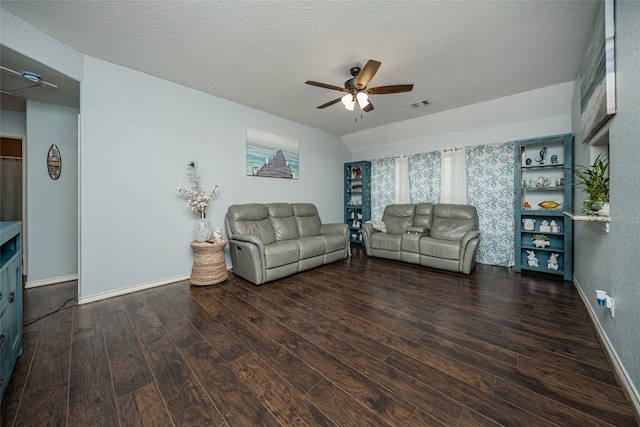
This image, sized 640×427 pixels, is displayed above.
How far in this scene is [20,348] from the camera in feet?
5.35

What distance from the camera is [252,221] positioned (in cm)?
370

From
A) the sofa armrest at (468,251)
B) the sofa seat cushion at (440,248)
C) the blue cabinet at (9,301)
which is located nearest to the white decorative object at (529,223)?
the sofa armrest at (468,251)

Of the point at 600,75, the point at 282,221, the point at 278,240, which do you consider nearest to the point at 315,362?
the point at 278,240

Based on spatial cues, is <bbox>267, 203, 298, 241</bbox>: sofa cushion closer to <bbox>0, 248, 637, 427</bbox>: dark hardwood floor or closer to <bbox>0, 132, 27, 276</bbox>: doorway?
<bbox>0, 248, 637, 427</bbox>: dark hardwood floor

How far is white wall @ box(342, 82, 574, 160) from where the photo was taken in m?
3.36

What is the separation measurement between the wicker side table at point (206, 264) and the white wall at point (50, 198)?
179cm

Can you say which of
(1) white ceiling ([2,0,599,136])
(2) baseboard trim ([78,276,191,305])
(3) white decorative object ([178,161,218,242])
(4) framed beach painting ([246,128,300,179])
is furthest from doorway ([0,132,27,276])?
(4) framed beach painting ([246,128,300,179])

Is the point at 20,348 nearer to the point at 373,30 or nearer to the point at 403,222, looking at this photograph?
the point at 373,30

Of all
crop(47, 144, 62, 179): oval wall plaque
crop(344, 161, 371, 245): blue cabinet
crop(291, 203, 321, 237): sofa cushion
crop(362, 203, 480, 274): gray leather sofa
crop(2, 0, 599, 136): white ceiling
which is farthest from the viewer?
crop(344, 161, 371, 245): blue cabinet

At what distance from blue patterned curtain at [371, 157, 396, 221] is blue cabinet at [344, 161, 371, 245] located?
103 millimetres

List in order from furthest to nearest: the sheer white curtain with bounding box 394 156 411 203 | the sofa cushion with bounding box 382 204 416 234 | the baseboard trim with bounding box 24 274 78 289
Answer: the sheer white curtain with bounding box 394 156 411 203 < the sofa cushion with bounding box 382 204 416 234 < the baseboard trim with bounding box 24 274 78 289

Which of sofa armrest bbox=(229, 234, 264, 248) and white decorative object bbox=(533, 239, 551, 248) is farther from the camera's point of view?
white decorative object bbox=(533, 239, 551, 248)

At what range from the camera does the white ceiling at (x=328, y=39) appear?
1.85 metres

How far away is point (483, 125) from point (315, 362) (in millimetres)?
4517
